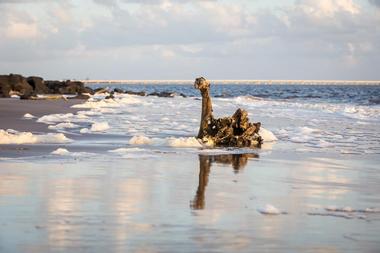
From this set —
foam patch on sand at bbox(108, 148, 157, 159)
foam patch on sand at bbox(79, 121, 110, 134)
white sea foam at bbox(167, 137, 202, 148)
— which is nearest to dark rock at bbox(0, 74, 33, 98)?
foam patch on sand at bbox(79, 121, 110, 134)

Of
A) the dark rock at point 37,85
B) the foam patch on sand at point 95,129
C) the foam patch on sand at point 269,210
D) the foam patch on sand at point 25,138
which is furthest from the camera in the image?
the dark rock at point 37,85

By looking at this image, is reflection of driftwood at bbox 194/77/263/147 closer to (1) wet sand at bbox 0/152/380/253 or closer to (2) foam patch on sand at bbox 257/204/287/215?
(1) wet sand at bbox 0/152/380/253

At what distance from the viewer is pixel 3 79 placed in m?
51.4

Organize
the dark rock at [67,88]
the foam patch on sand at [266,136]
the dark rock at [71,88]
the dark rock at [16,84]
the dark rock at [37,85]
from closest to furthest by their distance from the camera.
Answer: the foam patch on sand at [266,136], the dark rock at [16,84], the dark rock at [37,85], the dark rock at [67,88], the dark rock at [71,88]

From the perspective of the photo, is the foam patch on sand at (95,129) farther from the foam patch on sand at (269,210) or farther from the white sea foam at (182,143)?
the foam patch on sand at (269,210)

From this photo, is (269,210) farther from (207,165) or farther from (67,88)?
(67,88)

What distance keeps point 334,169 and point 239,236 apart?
19.7 feet

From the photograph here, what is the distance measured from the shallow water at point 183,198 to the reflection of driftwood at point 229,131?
1.04 m

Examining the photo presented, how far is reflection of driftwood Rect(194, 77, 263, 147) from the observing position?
53.4ft

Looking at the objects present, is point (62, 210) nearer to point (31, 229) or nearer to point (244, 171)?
point (31, 229)

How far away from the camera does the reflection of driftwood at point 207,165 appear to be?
8055 mm

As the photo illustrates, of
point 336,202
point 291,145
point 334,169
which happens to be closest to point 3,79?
point 291,145

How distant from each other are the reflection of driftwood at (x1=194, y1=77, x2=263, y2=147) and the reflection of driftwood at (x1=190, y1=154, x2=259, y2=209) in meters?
2.35

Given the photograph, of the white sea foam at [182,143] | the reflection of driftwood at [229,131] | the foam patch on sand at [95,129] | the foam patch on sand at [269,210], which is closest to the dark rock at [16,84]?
the foam patch on sand at [95,129]
